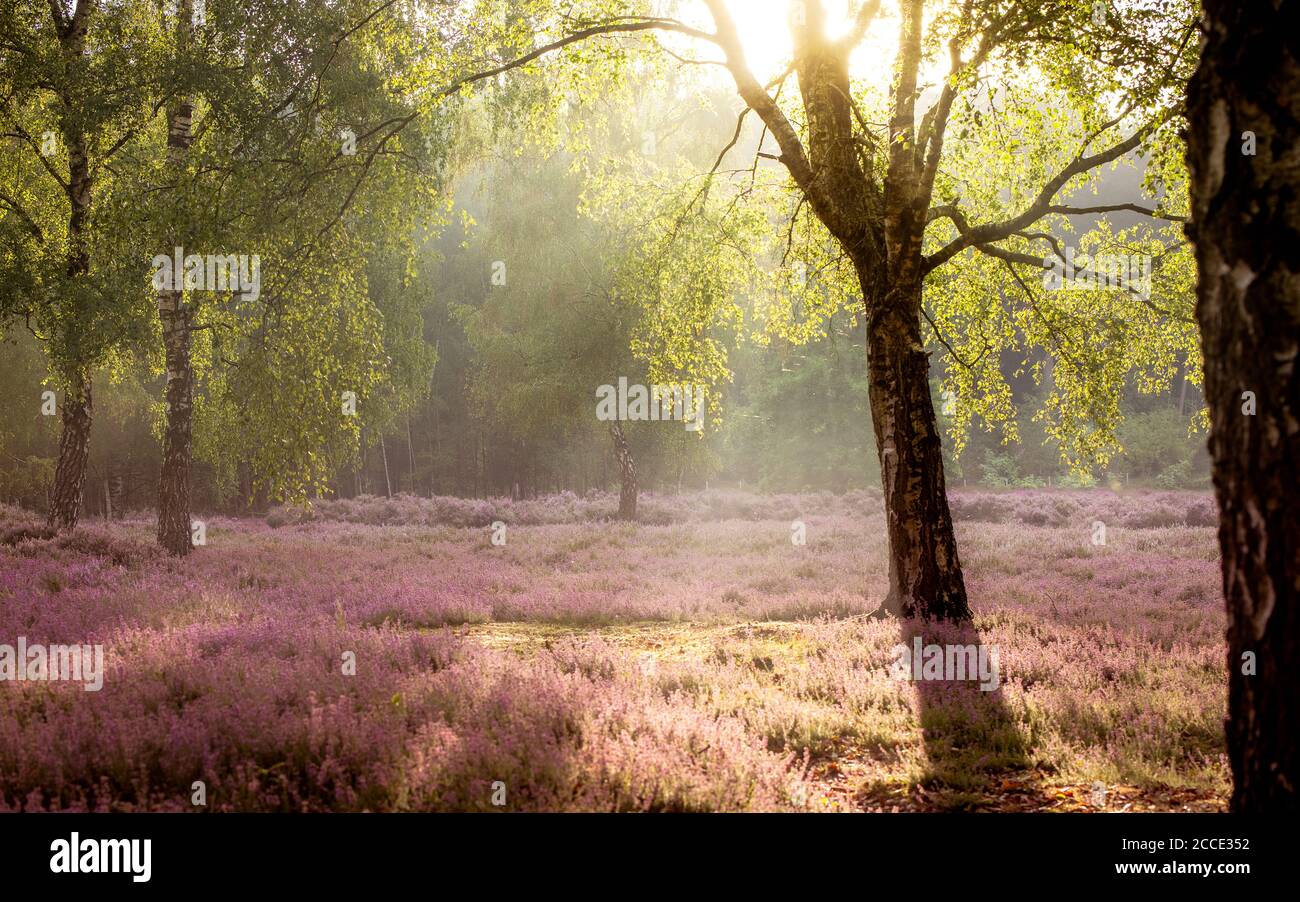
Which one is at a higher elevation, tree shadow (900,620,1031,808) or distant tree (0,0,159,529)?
distant tree (0,0,159,529)

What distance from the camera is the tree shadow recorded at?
4895 millimetres

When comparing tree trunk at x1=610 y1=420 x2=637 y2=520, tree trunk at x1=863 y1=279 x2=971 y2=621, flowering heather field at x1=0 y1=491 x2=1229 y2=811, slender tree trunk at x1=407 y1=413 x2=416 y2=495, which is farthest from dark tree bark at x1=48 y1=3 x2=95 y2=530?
slender tree trunk at x1=407 y1=413 x2=416 y2=495

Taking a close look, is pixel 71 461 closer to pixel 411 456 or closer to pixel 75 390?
pixel 75 390

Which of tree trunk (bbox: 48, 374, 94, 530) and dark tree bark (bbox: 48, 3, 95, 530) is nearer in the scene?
dark tree bark (bbox: 48, 3, 95, 530)

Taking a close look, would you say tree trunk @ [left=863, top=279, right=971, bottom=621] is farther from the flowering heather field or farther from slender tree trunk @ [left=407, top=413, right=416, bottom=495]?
slender tree trunk @ [left=407, top=413, right=416, bottom=495]

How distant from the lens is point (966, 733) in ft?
19.1

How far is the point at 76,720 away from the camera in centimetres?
503

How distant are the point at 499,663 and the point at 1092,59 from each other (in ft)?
27.4

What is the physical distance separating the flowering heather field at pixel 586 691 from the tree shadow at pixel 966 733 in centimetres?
3

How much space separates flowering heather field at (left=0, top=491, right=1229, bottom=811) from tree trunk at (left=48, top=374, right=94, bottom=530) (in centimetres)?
79

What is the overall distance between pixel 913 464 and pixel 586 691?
4252mm

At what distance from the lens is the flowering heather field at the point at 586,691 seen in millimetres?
4418

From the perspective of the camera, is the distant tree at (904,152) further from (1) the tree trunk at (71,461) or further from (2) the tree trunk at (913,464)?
(1) the tree trunk at (71,461)

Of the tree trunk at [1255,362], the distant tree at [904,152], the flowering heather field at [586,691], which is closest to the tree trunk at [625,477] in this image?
the flowering heather field at [586,691]
